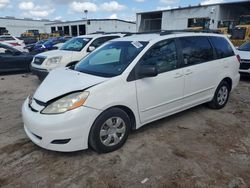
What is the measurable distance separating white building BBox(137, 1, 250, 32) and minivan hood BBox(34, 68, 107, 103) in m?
22.7

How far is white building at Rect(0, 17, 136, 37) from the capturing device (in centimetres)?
4547

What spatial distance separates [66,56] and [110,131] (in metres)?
5.01

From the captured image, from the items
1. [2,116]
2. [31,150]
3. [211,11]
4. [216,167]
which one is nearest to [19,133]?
[31,150]

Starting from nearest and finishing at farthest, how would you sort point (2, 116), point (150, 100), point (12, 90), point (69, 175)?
point (69, 175)
point (150, 100)
point (2, 116)
point (12, 90)

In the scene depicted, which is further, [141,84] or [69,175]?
[141,84]

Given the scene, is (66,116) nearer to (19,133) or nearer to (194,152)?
(19,133)

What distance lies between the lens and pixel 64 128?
2.92 metres

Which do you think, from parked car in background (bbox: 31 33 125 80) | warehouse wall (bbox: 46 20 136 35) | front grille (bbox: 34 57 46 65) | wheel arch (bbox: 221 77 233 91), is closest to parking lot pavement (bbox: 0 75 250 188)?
wheel arch (bbox: 221 77 233 91)

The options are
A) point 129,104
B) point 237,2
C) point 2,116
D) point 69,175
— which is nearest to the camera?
point 69,175

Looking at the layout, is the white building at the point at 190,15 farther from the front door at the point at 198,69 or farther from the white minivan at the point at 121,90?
the white minivan at the point at 121,90

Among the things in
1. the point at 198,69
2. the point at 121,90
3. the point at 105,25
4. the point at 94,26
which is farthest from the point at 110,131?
the point at 105,25

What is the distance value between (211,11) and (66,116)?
93.7 ft

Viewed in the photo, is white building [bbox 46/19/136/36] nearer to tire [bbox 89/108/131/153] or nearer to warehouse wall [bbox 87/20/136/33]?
warehouse wall [bbox 87/20/136/33]

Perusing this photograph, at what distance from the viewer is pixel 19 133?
401cm
